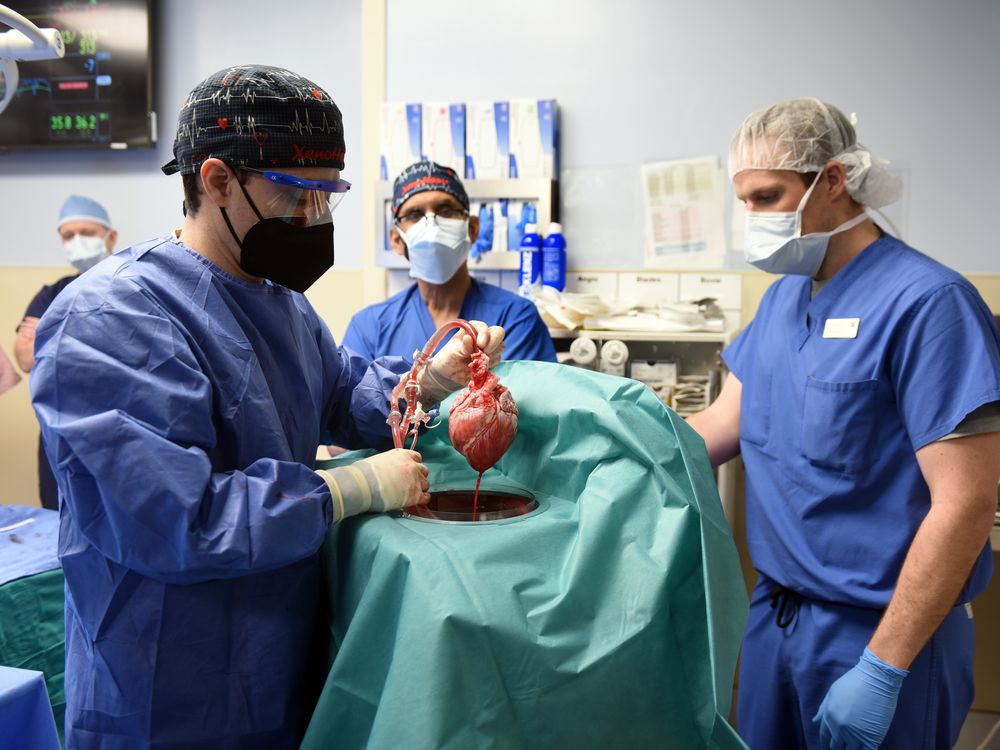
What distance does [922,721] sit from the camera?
1465 mm

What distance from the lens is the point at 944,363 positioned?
1375mm

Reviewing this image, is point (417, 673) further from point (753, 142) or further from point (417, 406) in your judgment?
point (753, 142)

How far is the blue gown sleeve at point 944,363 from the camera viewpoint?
4.40ft

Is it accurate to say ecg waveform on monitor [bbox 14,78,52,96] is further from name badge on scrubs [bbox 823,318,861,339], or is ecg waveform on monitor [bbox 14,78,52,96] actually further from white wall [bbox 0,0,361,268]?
name badge on scrubs [bbox 823,318,861,339]

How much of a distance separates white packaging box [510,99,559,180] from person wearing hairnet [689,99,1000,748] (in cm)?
127

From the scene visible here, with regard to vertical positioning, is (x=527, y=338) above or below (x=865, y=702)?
above

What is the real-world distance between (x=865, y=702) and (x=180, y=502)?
1.12m

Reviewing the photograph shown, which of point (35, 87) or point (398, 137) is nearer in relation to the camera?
point (398, 137)

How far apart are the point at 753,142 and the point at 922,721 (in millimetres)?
1089

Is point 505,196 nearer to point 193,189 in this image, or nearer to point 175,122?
point 175,122

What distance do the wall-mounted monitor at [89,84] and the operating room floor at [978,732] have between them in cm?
371

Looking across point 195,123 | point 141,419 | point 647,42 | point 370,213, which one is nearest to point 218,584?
point 141,419

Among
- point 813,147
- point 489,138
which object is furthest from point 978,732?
point 489,138

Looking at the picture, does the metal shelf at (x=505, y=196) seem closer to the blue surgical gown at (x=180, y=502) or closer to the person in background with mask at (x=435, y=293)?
the person in background with mask at (x=435, y=293)
